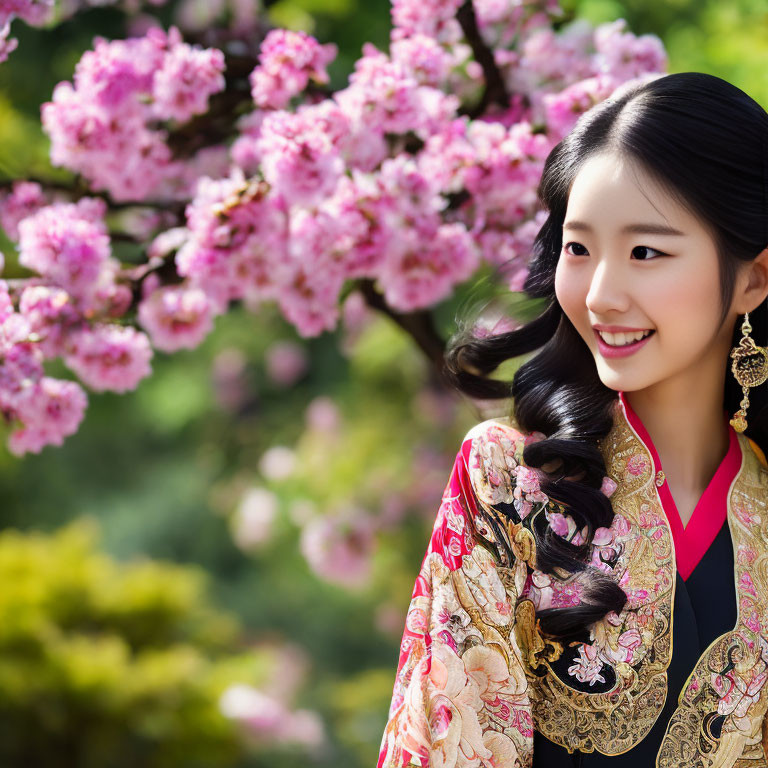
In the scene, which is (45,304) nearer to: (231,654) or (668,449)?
(668,449)

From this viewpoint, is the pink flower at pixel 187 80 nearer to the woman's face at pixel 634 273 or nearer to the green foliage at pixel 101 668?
the woman's face at pixel 634 273

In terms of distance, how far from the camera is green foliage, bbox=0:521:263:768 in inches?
169

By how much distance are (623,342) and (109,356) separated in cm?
108

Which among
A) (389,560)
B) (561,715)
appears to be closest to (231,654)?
(389,560)

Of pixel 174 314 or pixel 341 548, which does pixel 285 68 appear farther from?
pixel 341 548

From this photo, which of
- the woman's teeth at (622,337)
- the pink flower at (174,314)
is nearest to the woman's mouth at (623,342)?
the woman's teeth at (622,337)

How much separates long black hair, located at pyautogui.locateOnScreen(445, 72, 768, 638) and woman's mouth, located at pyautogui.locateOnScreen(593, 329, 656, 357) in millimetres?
125

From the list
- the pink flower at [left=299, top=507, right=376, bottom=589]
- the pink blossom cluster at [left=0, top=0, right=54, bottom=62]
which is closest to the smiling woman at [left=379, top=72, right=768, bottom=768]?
the pink blossom cluster at [left=0, top=0, right=54, bottom=62]

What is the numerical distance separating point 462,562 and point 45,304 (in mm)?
991

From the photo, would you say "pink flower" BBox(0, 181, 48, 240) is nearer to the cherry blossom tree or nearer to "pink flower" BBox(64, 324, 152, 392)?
the cherry blossom tree

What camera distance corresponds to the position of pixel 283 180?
2.04m

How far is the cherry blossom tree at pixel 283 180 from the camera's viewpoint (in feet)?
6.81

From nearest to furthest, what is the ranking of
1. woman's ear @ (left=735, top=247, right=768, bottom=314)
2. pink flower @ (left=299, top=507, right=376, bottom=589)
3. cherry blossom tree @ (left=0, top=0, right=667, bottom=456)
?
1. woman's ear @ (left=735, top=247, right=768, bottom=314)
2. cherry blossom tree @ (left=0, top=0, right=667, bottom=456)
3. pink flower @ (left=299, top=507, right=376, bottom=589)

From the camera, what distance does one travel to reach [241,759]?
199 inches
